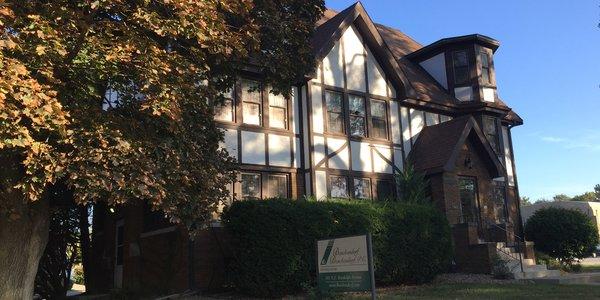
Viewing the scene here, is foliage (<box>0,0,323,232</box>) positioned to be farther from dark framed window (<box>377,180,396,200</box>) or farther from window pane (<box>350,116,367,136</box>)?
dark framed window (<box>377,180,396,200</box>)

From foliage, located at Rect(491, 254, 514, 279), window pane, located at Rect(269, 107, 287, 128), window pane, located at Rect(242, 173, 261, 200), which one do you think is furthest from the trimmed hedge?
window pane, located at Rect(269, 107, 287, 128)

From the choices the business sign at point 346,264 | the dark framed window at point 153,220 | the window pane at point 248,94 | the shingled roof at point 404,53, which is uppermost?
the shingled roof at point 404,53

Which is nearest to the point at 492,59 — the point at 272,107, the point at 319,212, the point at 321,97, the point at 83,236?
the point at 321,97

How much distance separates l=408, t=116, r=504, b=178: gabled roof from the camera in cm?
1916

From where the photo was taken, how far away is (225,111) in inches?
658

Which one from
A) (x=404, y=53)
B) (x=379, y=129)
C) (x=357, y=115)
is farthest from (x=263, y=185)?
(x=404, y=53)

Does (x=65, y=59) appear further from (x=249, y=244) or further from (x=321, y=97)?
(x=321, y=97)

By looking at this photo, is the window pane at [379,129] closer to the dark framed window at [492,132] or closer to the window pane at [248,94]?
the window pane at [248,94]

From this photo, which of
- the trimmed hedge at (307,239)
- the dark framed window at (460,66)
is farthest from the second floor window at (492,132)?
the trimmed hedge at (307,239)

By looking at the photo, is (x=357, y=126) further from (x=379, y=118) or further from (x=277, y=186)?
(x=277, y=186)

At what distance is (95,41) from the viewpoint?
9.12 m

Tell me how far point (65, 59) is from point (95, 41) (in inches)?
21.8

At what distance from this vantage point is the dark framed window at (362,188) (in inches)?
748

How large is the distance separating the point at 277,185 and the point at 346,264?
8.02 meters
